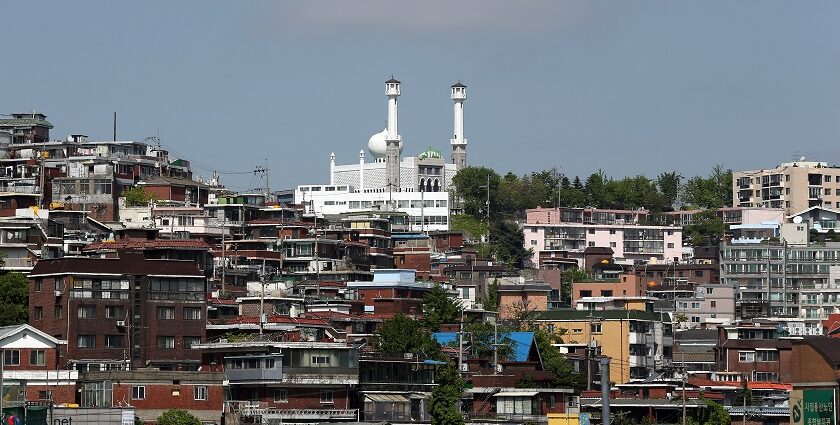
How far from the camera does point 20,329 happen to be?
240 ft

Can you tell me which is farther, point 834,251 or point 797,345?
point 834,251

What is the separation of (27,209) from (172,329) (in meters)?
27.4

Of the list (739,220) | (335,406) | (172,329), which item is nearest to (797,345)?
(335,406)

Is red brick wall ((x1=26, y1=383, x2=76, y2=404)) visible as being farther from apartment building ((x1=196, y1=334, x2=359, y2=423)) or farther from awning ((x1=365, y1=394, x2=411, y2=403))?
awning ((x1=365, y1=394, x2=411, y2=403))

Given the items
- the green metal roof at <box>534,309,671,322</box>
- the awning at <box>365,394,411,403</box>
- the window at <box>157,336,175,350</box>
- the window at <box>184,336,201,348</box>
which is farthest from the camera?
the green metal roof at <box>534,309,671,322</box>

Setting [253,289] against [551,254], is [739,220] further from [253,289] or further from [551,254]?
[253,289]

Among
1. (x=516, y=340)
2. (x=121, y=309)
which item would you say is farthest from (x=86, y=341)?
(x=516, y=340)

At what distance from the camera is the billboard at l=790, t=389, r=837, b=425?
6956 cm

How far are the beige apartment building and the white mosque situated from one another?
1134 inches

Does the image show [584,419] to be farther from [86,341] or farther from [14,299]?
[14,299]

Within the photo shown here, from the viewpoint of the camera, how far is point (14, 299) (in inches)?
3307

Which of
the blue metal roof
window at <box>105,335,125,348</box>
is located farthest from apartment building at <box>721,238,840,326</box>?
window at <box>105,335,125,348</box>

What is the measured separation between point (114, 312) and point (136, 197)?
38.5 meters

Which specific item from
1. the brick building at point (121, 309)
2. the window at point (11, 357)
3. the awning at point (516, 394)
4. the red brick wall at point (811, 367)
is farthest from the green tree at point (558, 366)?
the window at point (11, 357)
